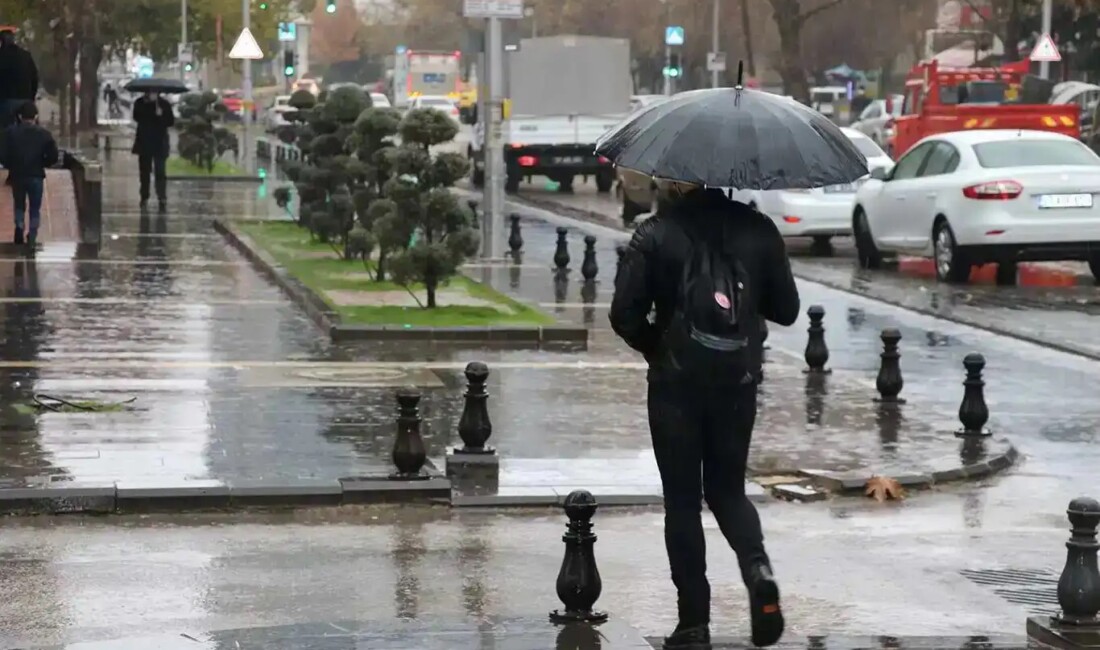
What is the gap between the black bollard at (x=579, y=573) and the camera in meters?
7.62

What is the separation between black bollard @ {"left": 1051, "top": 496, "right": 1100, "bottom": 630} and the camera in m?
7.72

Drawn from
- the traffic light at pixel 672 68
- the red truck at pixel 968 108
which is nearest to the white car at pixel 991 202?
the red truck at pixel 968 108

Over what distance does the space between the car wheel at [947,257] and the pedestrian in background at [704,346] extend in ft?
52.6

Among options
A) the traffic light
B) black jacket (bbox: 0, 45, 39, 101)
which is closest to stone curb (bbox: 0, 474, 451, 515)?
black jacket (bbox: 0, 45, 39, 101)

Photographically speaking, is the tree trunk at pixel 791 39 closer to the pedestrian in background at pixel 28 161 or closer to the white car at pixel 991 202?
the white car at pixel 991 202

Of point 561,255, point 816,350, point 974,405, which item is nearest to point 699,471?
point 974,405

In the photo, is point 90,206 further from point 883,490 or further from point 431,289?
point 883,490

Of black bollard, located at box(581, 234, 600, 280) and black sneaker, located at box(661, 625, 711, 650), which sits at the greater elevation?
black sneaker, located at box(661, 625, 711, 650)

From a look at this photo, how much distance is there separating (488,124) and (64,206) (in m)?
6.89

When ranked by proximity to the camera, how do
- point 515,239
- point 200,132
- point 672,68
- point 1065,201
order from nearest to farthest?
point 1065,201
point 515,239
point 200,132
point 672,68

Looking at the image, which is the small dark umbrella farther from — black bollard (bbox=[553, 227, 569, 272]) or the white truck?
the white truck

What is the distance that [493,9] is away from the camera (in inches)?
982

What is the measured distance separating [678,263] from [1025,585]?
9.86ft

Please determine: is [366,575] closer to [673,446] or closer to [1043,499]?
[673,446]
